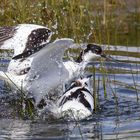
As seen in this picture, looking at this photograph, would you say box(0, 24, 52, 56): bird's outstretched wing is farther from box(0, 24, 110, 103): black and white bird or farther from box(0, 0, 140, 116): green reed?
box(0, 0, 140, 116): green reed

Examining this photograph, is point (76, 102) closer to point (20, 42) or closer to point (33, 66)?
point (33, 66)

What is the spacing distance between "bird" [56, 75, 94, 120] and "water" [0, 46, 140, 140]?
0.36ft

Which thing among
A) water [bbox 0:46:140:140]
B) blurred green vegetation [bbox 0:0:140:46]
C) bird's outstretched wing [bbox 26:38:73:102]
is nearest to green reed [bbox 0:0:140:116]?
blurred green vegetation [bbox 0:0:140:46]

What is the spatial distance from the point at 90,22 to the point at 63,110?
297cm

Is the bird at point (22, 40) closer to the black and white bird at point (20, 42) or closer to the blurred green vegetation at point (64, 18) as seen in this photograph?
the black and white bird at point (20, 42)

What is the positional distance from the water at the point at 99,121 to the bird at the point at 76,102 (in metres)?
0.11

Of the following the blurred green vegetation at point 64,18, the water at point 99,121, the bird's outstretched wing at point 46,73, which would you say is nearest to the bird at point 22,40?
the bird's outstretched wing at point 46,73

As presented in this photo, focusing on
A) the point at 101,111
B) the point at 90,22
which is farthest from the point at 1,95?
the point at 90,22

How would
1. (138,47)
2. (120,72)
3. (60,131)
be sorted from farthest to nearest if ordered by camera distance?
(138,47), (120,72), (60,131)

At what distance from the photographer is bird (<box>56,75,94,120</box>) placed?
7.92m

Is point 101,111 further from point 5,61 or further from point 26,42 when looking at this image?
point 5,61

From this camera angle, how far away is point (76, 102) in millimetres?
8102

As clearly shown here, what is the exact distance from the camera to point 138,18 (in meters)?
14.5

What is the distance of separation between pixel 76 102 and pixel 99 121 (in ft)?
→ 1.62
